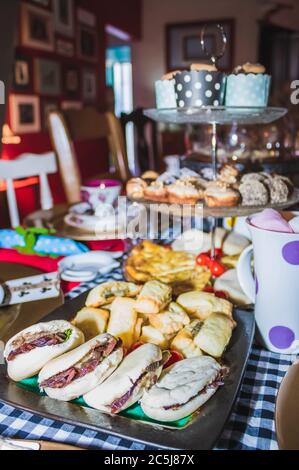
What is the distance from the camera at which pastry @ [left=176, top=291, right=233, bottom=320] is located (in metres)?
0.67

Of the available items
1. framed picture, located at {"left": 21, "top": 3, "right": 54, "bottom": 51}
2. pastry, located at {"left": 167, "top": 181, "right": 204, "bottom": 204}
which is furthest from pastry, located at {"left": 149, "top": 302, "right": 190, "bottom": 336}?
framed picture, located at {"left": 21, "top": 3, "right": 54, "bottom": 51}

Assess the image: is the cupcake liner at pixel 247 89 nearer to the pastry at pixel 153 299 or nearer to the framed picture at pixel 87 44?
the pastry at pixel 153 299

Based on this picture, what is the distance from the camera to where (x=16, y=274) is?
952 millimetres

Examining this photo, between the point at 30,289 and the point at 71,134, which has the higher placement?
the point at 71,134

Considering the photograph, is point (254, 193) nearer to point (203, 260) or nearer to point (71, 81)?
point (203, 260)

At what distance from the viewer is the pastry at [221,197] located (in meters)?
0.91

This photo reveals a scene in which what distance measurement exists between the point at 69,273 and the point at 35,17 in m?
3.33

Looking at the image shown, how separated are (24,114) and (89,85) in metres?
1.44

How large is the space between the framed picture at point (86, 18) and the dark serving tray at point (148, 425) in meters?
4.62

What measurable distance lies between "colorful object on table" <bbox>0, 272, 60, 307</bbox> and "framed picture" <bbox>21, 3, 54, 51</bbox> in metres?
3.16

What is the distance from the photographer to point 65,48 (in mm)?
4199

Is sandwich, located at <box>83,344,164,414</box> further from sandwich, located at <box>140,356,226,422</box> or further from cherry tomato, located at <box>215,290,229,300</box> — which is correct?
cherry tomato, located at <box>215,290,229,300</box>

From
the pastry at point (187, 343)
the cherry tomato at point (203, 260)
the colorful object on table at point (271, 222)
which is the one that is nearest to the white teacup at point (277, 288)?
the colorful object on table at point (271, 222)

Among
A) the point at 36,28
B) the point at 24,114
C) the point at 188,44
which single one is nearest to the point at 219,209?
the point at 24,114
